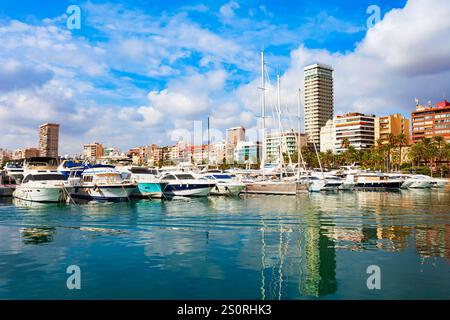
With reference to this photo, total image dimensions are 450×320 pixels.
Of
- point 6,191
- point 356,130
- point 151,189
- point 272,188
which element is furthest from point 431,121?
point 6,191

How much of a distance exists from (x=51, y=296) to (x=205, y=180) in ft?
125

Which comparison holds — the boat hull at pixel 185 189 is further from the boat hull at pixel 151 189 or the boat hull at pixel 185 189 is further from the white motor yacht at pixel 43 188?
the white motor yacht at pixel 43 188

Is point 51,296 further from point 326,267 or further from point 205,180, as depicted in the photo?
point 205,180

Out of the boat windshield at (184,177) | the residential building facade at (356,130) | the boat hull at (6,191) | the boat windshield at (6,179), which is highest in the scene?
the residential building facade at (356,130)

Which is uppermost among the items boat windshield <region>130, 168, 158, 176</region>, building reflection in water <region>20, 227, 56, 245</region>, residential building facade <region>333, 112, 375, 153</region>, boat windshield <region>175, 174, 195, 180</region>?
residential building facade <region>333, 112, 375, 153</region>

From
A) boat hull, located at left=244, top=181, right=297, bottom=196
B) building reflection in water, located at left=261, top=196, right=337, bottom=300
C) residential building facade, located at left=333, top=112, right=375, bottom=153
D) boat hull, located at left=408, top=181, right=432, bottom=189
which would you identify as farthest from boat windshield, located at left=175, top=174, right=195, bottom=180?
residential building facade, located at left=333, top=112, right=375, bottom=153

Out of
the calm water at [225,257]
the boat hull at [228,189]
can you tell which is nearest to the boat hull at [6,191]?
the calm water at [225,257]

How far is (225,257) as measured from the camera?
15953 millimetres

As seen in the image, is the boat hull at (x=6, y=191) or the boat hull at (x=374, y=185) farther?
the boat hull at (x=374, y=185)

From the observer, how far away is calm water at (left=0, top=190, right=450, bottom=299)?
1175 cm

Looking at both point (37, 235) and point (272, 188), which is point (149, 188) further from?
point (37, 235)

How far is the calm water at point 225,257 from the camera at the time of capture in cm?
1175

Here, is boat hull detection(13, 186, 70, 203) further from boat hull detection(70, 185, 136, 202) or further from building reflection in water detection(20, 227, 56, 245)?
building reflection in water detection(20, 227, 56, 245)
